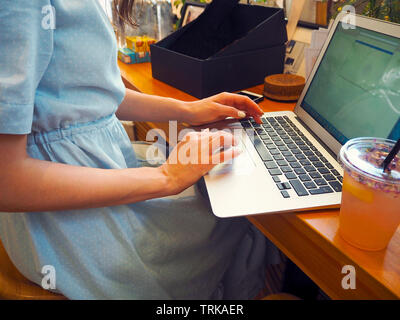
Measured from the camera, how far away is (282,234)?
572 mm

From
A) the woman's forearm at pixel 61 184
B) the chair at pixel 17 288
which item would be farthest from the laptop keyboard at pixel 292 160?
the chair at pixel 17 288

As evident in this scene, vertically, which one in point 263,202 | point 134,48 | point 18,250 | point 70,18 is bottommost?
point 18,250

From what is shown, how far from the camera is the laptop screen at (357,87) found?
0.51 meters

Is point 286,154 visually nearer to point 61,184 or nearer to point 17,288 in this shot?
point 61,184

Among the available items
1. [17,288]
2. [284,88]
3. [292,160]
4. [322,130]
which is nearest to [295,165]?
[292,160]

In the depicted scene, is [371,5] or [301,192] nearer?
[301,192]

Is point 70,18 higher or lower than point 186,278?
higher

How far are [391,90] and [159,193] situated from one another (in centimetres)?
44

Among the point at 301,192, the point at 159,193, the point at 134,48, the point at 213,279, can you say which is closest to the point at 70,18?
the point at 159,193

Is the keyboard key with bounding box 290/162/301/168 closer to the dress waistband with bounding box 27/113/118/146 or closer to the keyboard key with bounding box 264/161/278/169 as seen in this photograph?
the keyboard key with bounding box 264/161/278/169

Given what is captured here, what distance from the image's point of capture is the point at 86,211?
1.78ft

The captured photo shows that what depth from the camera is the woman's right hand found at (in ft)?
1.81

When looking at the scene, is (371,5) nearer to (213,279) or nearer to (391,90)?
(391,90)

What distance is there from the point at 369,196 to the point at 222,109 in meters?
0.43
